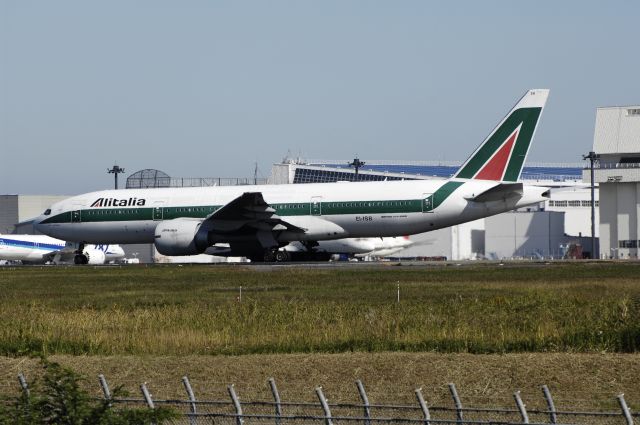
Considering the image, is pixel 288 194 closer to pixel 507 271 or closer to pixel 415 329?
pixel 507 271

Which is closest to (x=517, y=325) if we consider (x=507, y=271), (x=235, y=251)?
(x=507, y=271)

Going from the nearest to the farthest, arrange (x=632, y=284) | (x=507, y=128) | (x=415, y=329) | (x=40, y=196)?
(x=415, y=329)
(x=632, y=284)
(x=507, y=128)
(x=40, y=196)

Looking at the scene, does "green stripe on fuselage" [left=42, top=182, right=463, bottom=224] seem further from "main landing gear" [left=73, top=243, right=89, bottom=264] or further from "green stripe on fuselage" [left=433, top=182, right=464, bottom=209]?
"main landing gear" [left=73, top=243, right=89, bottom=264]

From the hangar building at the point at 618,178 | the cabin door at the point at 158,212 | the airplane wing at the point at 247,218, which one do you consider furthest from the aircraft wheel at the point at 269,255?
the hangar building at the point at 618,178

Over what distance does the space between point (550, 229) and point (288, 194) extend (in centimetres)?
4741

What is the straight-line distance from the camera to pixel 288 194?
6228 cm

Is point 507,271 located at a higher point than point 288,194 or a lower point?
lower

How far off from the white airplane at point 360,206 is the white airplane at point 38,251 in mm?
30559

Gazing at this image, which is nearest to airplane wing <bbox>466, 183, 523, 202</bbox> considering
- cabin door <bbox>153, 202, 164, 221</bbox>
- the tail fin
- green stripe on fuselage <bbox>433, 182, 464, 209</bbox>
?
green stripe on fuselage <bbox>433, 182, 464, 209</bbox>

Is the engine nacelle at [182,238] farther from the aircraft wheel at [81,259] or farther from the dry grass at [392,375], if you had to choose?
the dry grass at [392,375]

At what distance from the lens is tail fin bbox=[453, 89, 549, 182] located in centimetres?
5922

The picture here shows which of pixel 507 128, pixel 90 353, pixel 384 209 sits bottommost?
pixel 90 353

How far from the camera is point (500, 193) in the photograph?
57.4m

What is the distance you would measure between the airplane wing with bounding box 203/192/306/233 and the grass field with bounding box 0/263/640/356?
13818 mm
